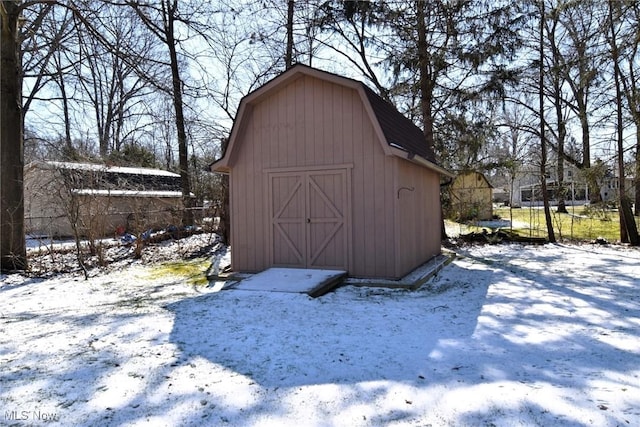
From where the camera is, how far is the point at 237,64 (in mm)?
12672

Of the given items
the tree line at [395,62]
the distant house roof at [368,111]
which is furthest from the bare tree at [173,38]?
the distant house roof at [368,111]

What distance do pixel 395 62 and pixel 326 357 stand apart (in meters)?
10.2

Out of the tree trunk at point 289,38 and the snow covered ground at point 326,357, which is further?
the tree trunk at point 289,38

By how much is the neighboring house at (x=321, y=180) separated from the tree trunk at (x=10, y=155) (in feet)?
13.2

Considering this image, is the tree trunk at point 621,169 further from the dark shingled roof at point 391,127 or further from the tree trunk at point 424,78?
the dark shingled roof at point 391,127

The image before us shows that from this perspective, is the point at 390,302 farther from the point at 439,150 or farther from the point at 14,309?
the point at 439,150

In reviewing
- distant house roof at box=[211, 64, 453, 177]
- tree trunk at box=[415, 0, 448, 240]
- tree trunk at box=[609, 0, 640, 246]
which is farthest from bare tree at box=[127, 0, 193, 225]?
tree trunk at box=[609, 0, 640, 246]

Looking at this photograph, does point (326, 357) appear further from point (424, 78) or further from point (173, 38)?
point (424, 78)

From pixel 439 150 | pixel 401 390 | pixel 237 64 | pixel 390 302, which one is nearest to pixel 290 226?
pixel 390 302

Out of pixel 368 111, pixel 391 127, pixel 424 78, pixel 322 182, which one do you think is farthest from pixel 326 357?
pixel 424 78

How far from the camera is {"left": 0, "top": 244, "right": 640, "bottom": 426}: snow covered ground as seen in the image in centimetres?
247

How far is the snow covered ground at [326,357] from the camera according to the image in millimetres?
2473

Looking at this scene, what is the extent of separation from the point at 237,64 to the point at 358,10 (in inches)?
162

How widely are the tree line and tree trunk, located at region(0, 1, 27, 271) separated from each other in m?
0.02
